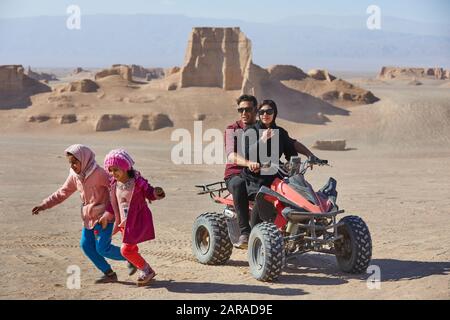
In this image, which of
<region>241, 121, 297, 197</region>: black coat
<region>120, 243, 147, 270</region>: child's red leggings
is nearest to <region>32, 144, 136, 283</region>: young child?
<region>120, 243, 147, 270</region>: child's red leggings

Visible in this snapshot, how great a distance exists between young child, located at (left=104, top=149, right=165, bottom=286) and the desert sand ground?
531mm

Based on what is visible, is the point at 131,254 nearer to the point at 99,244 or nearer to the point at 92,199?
the point at 99,244

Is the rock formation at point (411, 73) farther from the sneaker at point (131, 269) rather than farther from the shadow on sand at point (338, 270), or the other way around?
the sneaker at point (131, 269)

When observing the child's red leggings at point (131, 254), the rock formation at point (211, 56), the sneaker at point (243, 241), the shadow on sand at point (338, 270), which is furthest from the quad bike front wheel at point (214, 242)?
the rock formation at point (211, 56)

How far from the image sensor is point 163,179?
20.7 m

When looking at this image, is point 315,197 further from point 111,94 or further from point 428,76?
point 428,76

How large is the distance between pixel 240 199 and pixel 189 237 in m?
2.95

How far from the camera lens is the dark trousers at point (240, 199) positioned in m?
8.59

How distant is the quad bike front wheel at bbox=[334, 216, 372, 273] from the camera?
833 centimetres

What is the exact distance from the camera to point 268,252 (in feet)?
26.2

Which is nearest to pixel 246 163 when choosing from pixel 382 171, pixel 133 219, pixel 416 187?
pixel 133 219

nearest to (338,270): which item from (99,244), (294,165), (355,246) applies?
(355,246)

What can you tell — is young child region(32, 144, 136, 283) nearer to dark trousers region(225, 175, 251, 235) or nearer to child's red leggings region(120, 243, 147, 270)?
child's red leggings region(120, 243, 147, 270)
